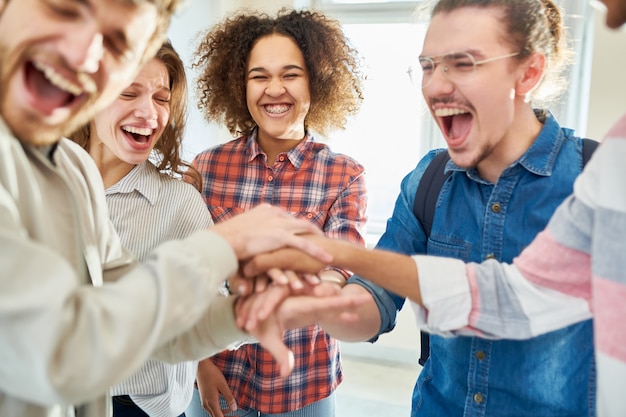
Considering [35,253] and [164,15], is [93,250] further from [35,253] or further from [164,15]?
[164,15]

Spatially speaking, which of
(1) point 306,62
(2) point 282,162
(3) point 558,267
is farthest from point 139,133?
(3) point 558,267

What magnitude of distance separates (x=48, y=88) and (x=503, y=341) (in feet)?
3.51

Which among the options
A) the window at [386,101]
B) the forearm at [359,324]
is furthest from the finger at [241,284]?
the window at [386,101]

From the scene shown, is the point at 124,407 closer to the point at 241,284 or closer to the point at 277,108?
the point at 241,284

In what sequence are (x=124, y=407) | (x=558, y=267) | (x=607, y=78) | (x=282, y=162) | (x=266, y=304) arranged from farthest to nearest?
(x=607, y=78) < (x=282, y=162) < (x=124, y=407) < (x=266, y=304) < (x=558, y=267)

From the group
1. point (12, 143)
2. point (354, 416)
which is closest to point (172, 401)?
point (12, 143)

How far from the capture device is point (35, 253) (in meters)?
0.75

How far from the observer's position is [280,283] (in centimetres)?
129

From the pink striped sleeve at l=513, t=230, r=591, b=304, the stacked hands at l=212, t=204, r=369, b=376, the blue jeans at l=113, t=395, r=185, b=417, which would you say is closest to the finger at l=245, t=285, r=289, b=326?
the stacked hands at l=212, t=204, r=369, b=376

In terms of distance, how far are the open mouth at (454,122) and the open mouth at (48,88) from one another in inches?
36.4

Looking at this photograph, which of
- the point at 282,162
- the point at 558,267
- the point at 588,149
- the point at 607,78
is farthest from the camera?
the point at 607,78

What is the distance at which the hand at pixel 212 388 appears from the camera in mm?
1843

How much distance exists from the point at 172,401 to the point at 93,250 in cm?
72

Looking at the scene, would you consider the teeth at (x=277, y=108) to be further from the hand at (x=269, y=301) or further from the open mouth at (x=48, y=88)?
the open mouth at (x=48, y=88)
